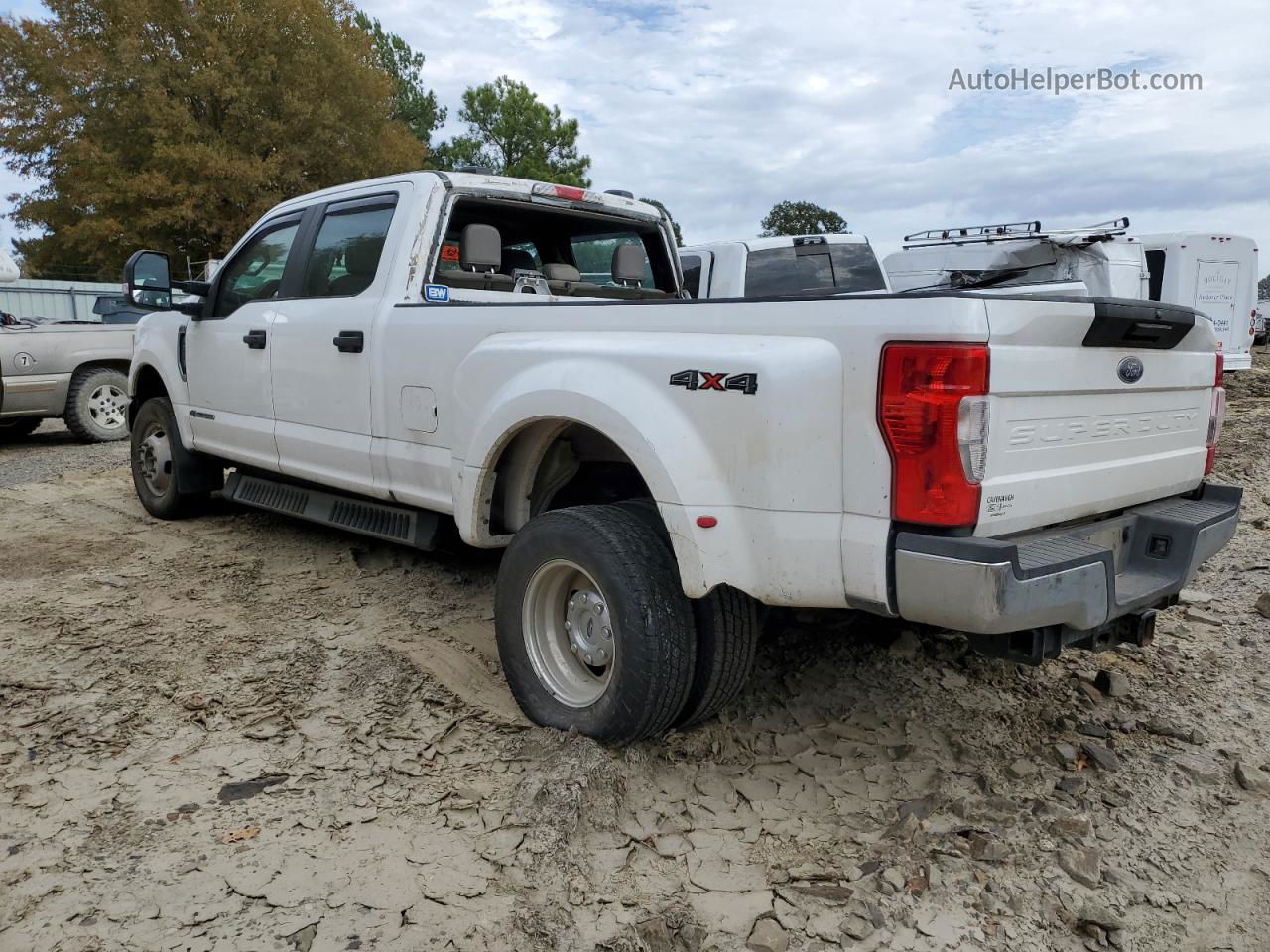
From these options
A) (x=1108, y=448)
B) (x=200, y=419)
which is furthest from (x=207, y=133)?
(x=1108, y=448)

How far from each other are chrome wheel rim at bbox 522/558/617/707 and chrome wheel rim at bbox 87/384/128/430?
27.9ft

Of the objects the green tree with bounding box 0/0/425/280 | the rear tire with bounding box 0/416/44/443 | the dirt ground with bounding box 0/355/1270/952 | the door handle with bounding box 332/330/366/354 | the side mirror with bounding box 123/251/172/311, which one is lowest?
the dirt ground with bounding box 0/355/1270/952

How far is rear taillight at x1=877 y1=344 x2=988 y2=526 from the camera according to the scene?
236cm

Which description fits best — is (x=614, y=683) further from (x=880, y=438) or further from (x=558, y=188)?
(x=558, y=188)

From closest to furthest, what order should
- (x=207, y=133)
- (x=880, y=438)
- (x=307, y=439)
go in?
1. (x=880, y=438)
2. (x=307, y=439)
3. (x=207, y=133)

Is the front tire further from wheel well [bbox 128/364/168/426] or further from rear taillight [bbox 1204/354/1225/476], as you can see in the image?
wheel well [bbox 128/364/168/426]

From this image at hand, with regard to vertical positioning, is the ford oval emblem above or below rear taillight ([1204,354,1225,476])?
above

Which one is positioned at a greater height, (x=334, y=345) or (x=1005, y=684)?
(x=334, y=345)

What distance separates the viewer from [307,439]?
464cm

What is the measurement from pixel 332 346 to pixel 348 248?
21.0 inches

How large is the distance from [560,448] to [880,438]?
150 cm

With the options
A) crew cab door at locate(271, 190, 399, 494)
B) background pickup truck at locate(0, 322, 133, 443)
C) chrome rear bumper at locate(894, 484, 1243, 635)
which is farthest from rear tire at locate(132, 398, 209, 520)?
chrome rear bumper at locate(894, 484, 1243, 635)

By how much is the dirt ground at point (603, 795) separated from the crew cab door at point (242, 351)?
1.06 metres

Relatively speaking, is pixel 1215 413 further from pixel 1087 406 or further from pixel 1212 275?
pixel 1212 275
